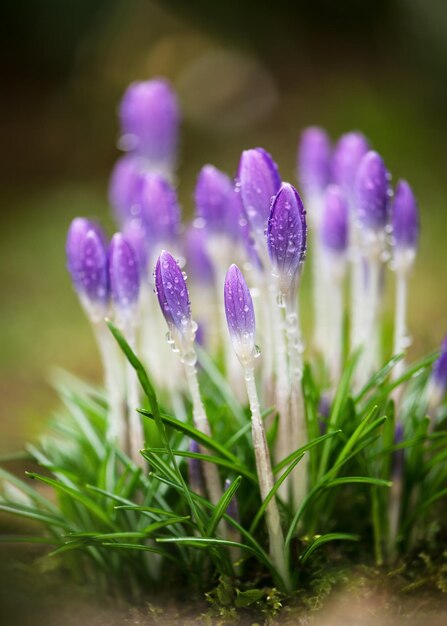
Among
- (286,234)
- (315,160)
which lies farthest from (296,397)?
(315,160)

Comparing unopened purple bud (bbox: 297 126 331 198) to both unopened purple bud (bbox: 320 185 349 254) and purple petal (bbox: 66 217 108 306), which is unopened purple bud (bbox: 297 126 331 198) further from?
purple petal (bbox: 66 217 108 306)

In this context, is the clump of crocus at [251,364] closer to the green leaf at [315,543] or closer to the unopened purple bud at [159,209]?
the green leaf at [315,543]

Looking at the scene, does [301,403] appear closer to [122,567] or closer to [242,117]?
[122,567]

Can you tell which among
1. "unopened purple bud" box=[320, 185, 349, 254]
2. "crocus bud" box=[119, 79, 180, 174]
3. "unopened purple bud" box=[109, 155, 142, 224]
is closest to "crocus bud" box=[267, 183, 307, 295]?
"unopened purple bud" box=[320, 185, 349, 254]

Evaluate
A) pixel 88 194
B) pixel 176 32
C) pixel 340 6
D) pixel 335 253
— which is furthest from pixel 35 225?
pixel 335 253

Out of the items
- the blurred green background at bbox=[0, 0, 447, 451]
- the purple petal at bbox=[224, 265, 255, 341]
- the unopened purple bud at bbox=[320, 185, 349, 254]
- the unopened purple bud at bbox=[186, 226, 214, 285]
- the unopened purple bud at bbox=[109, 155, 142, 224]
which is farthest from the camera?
the blurred green background at bbox=[0, 0, 447, 451]
